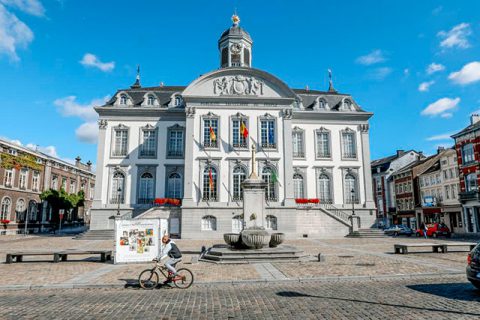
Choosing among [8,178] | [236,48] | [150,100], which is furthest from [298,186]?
[8,178]

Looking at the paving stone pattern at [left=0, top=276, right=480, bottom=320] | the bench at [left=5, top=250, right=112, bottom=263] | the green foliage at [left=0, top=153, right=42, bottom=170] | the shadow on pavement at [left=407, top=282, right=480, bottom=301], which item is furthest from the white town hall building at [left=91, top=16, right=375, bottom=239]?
the shadow on pavement at [left=407, top=282, right=480, bottom=301]

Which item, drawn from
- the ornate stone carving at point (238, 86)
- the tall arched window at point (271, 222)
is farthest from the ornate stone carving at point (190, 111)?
the tall arched window at point (271, 222)

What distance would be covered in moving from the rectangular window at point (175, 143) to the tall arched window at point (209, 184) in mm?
4093

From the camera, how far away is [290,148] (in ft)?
100

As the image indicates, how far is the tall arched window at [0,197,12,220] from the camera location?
36.8m

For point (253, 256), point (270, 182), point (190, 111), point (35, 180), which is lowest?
point (253, 256)

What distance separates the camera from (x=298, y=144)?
111 feet

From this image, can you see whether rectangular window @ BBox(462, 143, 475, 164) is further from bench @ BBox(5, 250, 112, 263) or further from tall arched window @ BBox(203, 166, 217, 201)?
bench @ BBox(5, 250, 112, 263)

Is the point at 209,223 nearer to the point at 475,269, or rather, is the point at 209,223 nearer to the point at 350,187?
the point at 350,187

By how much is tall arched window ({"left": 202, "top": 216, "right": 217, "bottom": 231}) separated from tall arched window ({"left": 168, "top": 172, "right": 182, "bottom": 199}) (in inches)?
169

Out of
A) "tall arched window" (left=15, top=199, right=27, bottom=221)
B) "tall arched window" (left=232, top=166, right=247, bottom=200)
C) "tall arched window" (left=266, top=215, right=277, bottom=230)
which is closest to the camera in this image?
"tall arched window" (left=266, top=215, right=277, bottom=230)

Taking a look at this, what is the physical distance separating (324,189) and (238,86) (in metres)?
13.9

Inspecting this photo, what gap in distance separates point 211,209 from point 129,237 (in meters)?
15.6

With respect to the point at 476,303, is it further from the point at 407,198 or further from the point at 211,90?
the point at 407,198
